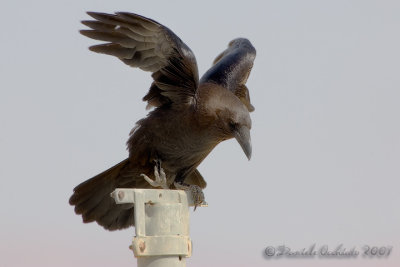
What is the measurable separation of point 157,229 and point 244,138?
183 cm

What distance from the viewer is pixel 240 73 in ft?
22.7

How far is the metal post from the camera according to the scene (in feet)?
12.5

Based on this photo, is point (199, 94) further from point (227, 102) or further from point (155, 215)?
point (155, 215)

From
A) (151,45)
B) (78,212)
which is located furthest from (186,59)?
(78,212)

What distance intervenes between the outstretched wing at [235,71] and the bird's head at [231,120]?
0.76m

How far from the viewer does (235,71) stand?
6.86m

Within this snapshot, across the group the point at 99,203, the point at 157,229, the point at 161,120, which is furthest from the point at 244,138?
the point at 157,229

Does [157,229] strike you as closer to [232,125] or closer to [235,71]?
[232,125]

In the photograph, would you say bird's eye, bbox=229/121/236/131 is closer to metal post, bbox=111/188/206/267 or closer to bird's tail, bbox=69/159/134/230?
bird's tail, bbox=69/159/134/230

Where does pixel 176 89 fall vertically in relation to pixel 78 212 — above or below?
above

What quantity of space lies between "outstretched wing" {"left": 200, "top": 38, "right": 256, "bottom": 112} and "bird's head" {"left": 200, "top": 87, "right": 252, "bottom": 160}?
0.76m

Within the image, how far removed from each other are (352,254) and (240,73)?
7.11 ft

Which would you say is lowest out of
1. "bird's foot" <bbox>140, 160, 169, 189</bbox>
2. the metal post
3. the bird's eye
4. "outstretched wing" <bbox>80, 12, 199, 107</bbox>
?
the metal post

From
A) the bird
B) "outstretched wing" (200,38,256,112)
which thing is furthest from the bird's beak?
"outstretched wing" (200,38,256,112)
